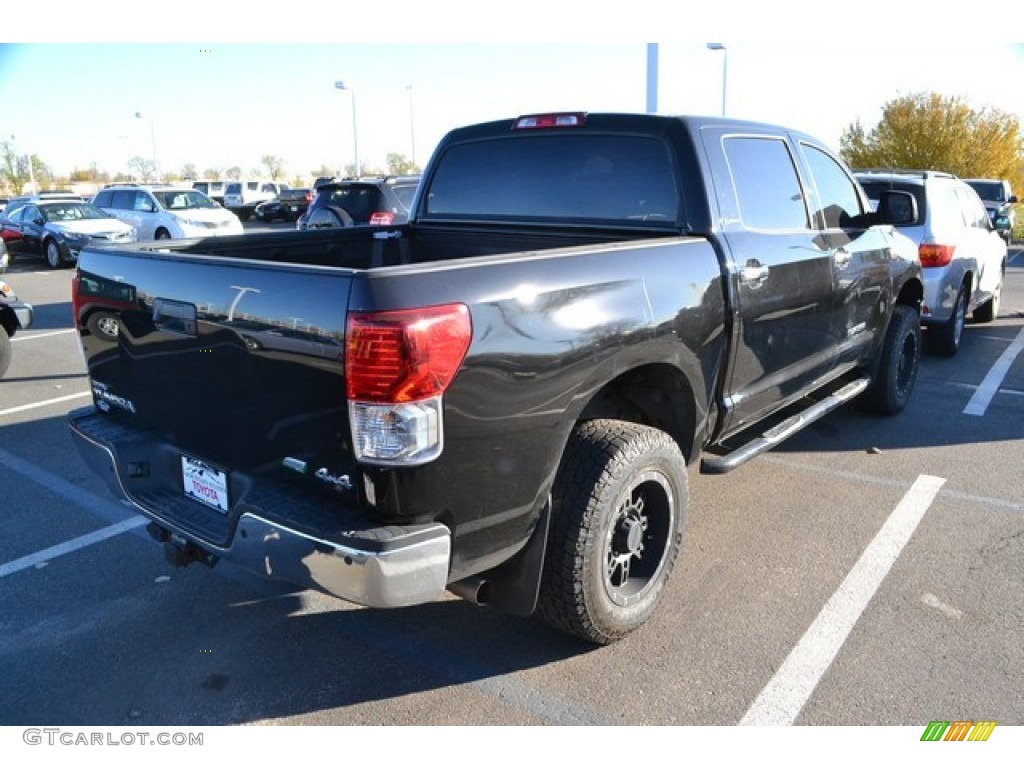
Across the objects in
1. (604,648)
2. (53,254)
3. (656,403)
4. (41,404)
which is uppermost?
(656,403)

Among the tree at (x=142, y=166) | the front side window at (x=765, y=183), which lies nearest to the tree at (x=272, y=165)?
the tree at (x=142, y=166)

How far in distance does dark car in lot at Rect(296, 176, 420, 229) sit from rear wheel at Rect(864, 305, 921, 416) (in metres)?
7.26

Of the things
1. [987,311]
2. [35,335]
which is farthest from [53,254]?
[987,311]

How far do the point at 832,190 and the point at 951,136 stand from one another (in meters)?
31.6

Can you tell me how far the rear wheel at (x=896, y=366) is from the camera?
5785mm

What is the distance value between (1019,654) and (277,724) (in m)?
2.80

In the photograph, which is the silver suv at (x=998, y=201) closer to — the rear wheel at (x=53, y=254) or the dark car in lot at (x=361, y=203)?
the dark car in lot at (x=361, y=203)

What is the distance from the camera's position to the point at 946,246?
24.7 feet

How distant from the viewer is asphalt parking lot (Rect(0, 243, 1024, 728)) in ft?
9.28

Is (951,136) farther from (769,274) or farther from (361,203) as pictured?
(769,274)

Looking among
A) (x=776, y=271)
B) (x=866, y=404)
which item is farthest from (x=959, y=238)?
(x=776, y=271)

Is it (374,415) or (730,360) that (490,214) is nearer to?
(730,360)

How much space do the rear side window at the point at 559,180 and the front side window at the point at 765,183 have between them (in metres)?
0.40

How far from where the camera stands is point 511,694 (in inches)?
114
